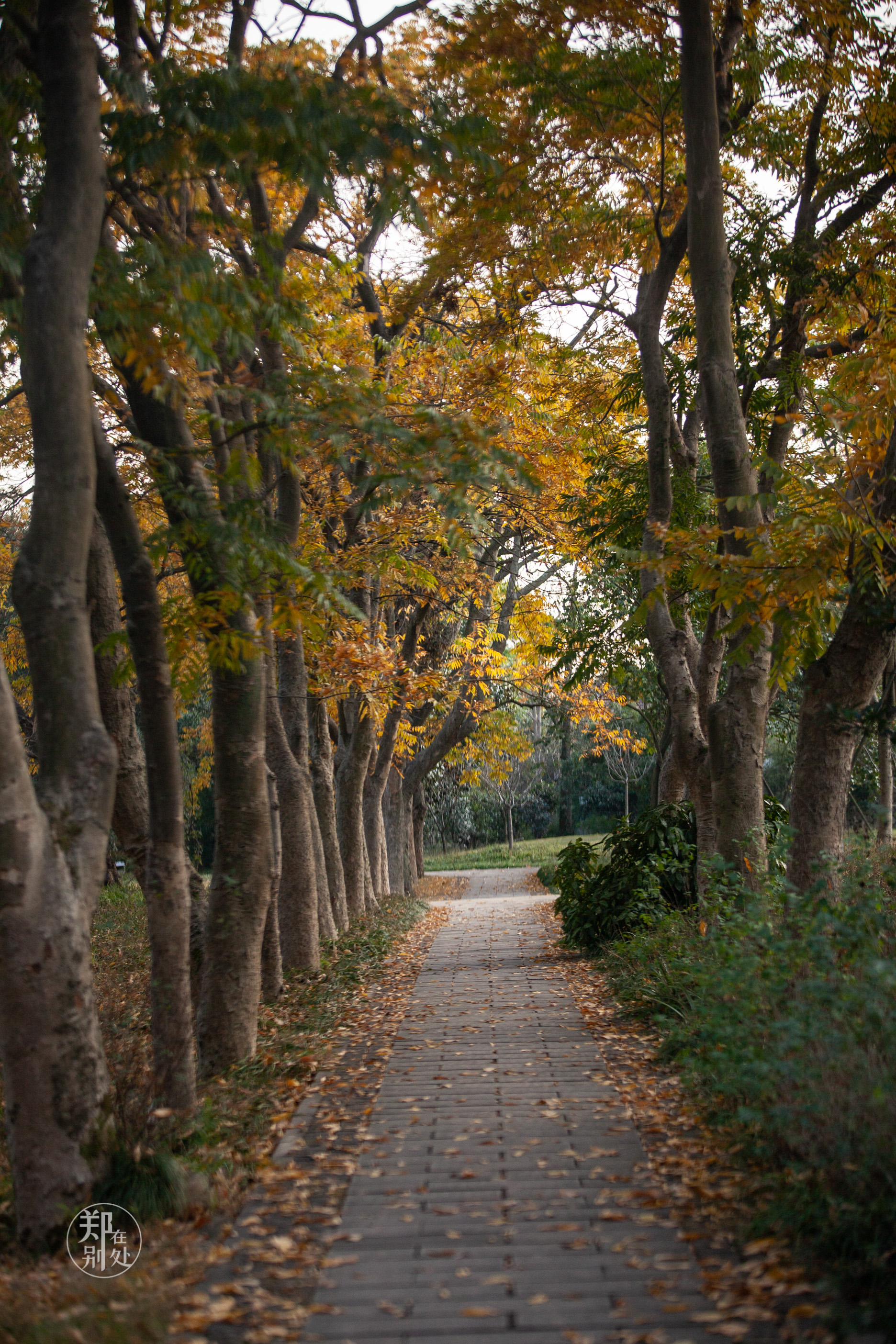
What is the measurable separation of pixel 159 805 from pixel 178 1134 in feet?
5.85

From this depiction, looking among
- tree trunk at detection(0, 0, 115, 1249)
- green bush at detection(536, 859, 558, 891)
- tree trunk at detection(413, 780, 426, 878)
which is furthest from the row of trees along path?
tree trunk at detection(413, 780, 426, 878)

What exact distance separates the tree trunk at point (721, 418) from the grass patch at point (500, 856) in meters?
25.4

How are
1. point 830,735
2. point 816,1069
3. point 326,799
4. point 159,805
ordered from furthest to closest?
1. point 326,799
2. point 830,735
3. point 159,805
4. point 816,1069

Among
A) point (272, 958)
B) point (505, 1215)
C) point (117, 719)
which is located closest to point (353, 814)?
point (272, 958)

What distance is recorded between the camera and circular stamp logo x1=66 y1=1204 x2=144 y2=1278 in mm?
3834

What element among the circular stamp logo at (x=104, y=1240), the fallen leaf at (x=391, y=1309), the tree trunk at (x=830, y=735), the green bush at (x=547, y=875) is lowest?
the green bush at (x=547, y=875)

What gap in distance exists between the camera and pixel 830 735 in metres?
6.85

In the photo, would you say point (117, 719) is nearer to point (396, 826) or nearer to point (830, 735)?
point (830, 735)

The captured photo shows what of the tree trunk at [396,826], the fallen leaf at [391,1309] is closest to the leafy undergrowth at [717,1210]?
the fallen leaf at [391,1309]

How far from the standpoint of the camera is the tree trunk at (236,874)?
6.75 meters

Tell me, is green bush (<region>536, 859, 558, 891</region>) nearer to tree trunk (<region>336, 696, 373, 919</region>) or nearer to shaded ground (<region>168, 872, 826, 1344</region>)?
tree trunk (<region>336, 696, 373, 919</region>)

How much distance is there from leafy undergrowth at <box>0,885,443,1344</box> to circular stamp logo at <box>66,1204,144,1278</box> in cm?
5

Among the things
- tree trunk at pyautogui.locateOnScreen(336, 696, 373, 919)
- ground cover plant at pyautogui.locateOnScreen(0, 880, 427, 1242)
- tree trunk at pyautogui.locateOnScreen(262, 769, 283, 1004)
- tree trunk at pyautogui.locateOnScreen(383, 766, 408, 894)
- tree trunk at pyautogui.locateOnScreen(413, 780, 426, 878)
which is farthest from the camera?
tree trunk at pyautogui.locateOnScreen(413, 780, 426, 878)

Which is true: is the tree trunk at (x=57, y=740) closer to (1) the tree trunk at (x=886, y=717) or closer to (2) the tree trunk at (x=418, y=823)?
(1) the tree trunk at (x=886, y=717)
